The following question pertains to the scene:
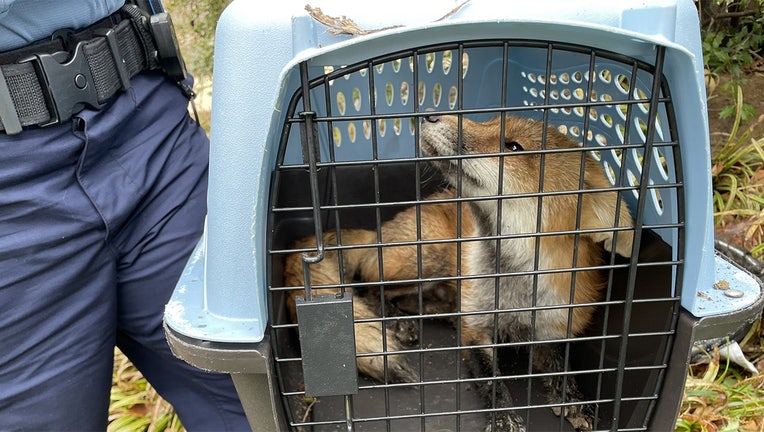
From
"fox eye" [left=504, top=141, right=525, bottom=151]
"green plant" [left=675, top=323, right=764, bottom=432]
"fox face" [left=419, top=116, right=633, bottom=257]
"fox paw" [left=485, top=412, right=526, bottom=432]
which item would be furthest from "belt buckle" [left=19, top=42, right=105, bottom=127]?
"green plant" [left=675, top=323, right=764, bottom=432]

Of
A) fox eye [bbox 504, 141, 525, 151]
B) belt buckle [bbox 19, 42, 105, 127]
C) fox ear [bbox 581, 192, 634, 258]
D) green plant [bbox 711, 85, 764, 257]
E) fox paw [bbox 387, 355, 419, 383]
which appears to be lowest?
fox paw [bbox 387, 355, 419, 383]

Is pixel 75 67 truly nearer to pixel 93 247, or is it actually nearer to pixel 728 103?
pixel 93 247

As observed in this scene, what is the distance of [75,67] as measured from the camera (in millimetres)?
1282

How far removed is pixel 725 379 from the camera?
6.67 feet

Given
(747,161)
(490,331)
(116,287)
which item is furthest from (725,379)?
(116,287)

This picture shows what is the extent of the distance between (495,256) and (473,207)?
199mm

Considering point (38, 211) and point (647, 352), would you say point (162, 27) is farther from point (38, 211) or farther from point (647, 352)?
point (647, 352)

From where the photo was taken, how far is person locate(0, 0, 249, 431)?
127cm

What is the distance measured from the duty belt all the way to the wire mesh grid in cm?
Result: 43

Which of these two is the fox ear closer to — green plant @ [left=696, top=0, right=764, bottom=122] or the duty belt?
the duty belt

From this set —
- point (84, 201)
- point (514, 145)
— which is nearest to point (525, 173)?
point (514, 145)

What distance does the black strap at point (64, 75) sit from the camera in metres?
1.22

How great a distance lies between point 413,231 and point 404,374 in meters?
0.60

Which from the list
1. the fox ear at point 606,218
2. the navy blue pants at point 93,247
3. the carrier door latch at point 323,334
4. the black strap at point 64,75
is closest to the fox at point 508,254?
the fox ear at point 606,218
